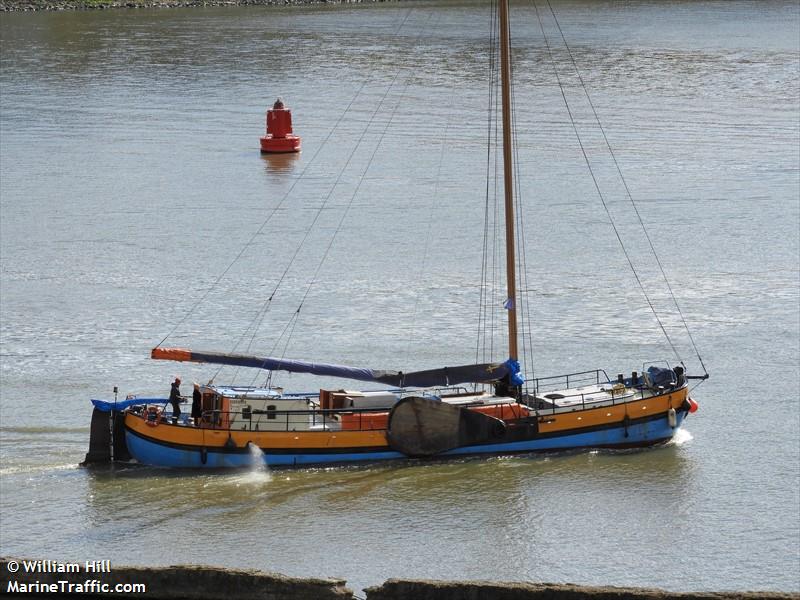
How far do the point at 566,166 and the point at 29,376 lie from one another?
93.3ft

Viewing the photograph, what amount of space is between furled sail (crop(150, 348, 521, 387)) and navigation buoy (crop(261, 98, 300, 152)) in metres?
32.5

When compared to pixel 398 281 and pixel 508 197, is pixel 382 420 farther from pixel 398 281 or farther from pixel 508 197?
pixel 398 281

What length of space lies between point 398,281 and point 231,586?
95.7 feet

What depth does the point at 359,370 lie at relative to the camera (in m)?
29.7

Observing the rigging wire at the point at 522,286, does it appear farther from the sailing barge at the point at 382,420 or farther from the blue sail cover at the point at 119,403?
the blue sail cover at the point at 119,403

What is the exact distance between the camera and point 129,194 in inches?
2088

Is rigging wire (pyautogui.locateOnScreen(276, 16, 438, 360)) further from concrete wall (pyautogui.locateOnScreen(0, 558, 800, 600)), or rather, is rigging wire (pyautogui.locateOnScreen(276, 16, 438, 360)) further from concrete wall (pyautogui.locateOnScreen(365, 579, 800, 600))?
concrete wall (pyautogui.locateOnScreen(365, 579, 800, 600))

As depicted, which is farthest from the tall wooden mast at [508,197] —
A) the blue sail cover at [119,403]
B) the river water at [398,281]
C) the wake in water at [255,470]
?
the blue sail cover at [119,403]

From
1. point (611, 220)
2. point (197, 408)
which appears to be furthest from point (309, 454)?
point (611, 220)

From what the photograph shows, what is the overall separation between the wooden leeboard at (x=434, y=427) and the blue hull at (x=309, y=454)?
0.23m

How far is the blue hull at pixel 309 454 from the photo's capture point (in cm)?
2833

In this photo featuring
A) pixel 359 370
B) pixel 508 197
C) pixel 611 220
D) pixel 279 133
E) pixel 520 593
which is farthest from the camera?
pixel 279 133

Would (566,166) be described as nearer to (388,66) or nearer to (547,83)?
(547,83)

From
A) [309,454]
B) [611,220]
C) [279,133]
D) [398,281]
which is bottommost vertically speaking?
[309,454]
